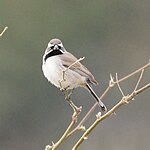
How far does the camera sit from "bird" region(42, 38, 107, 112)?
4.21 metres

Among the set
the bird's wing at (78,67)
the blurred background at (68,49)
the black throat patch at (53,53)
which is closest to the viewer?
the bird's wing at (78,67)

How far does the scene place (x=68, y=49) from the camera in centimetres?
1630

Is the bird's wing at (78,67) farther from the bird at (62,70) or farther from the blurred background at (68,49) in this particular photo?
the blurred background at (68,49)

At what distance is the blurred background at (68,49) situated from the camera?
15414mm

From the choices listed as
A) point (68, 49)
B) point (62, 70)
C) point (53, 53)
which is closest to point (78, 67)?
point (53, 53)

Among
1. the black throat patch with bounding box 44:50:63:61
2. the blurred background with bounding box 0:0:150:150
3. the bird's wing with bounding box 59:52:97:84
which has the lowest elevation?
the bird's wing with bounding box 59:52:97:84

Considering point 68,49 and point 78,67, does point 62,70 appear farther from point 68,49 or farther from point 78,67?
point 68,49

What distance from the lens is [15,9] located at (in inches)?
672

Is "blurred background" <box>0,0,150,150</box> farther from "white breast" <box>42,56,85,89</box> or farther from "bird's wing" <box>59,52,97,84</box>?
"white breast" <box>42,56,85,89</box>

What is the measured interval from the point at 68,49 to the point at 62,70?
12.1m

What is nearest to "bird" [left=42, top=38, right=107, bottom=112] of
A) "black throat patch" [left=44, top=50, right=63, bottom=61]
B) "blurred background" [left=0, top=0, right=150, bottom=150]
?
"black throat patch" [left=44, top=50, right=63, bottom=61]

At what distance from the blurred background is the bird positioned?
391 inches

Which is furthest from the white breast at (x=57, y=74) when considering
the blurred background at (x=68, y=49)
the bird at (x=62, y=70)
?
the blurred background at (x=68, y=49)

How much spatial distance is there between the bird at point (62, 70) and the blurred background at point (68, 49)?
9.92m
